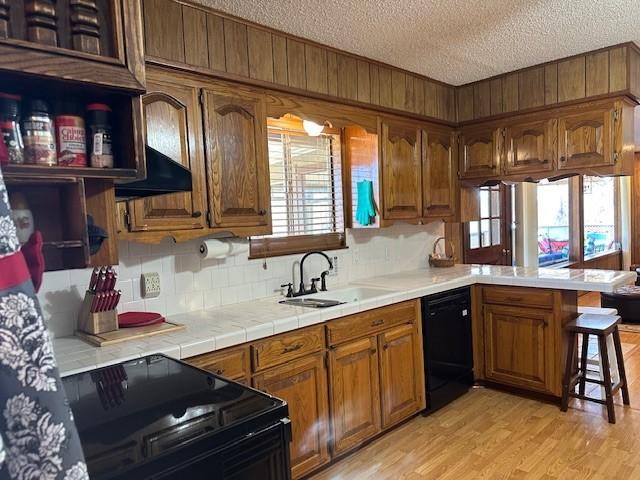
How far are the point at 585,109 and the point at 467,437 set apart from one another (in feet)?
8.00

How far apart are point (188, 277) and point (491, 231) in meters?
3.61

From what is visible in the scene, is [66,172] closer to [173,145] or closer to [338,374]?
[173,145]

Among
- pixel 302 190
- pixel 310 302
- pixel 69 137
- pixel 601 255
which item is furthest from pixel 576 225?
pixel 69 137

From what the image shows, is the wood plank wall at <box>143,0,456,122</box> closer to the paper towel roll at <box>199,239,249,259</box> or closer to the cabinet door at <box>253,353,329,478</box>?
the paper towel roll at <box>199,239,249,259</box>

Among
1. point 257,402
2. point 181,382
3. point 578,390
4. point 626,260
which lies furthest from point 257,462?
point 626,260

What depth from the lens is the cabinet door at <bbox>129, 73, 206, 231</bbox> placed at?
6.82 ft

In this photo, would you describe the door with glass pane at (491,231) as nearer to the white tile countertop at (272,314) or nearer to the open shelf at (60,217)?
the white tile countertop at (272,314)

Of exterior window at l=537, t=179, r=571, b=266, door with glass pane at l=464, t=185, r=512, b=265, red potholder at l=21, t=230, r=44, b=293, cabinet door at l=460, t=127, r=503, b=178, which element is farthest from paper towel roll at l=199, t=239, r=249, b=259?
exterior window at l=537, t=179, r=571, b=266

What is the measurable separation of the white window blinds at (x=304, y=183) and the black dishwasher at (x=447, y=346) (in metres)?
0.92

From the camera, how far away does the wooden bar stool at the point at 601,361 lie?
113 inches

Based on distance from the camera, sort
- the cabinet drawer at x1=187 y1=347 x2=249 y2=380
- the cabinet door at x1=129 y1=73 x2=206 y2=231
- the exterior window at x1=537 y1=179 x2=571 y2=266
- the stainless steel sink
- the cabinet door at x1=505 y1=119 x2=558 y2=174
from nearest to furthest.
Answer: the cabinet drawer at x1=187 y1=347 x2=249 y2=380, the cabinet door at x1=129 y1=73 x2=206 y2=231, the stainless steel sink, the cabinet door at x1=505 y1=119 x2=558 y2=174, the exterior window at x1=537 y1=179 x2=571 y2=266

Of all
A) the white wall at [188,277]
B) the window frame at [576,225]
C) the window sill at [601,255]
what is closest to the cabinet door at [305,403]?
the white wall at [188,277]

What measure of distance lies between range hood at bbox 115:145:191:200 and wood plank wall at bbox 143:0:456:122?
0.83 m

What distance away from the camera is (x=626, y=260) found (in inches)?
314
